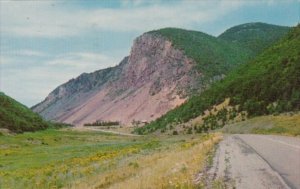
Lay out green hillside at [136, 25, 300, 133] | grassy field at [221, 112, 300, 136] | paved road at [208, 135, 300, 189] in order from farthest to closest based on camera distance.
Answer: green hillside at [136, 25, 300, 133] → grassy field at [221, 112, 300, 136] → paved road at [208, 135, 300, 189]

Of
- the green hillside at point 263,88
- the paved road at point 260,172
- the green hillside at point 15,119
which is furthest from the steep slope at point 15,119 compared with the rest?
the paved road at point 260,172

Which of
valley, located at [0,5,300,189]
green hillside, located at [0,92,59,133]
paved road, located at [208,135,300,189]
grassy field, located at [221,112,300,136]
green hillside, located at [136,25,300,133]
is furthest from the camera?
green hillside, located at [136,25,300,133]

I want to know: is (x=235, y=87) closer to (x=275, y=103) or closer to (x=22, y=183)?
(x=275, y=103)

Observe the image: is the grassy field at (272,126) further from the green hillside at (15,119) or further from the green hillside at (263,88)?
the green hillside at (15,119)

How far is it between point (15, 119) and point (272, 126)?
59.2 m

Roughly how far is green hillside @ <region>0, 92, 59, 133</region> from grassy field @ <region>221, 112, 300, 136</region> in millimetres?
43836

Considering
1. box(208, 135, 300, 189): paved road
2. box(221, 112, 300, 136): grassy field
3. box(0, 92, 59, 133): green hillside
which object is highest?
box(0, 92, 59, 133): green hillside

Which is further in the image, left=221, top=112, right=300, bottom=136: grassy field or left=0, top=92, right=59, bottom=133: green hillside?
left=0, top=92, right=59, bottom=133: green hillside

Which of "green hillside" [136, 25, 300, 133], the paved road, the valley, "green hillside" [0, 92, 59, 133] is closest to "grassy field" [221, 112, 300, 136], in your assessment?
the valley

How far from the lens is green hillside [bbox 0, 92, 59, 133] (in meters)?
119

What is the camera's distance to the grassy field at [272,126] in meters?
87.6

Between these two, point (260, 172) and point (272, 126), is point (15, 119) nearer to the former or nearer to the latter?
point (272, 126)

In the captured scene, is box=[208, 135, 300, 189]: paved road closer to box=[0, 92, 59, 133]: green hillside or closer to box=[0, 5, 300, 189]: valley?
box=[0, 5, 300, 189]: valley

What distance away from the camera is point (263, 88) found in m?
139
